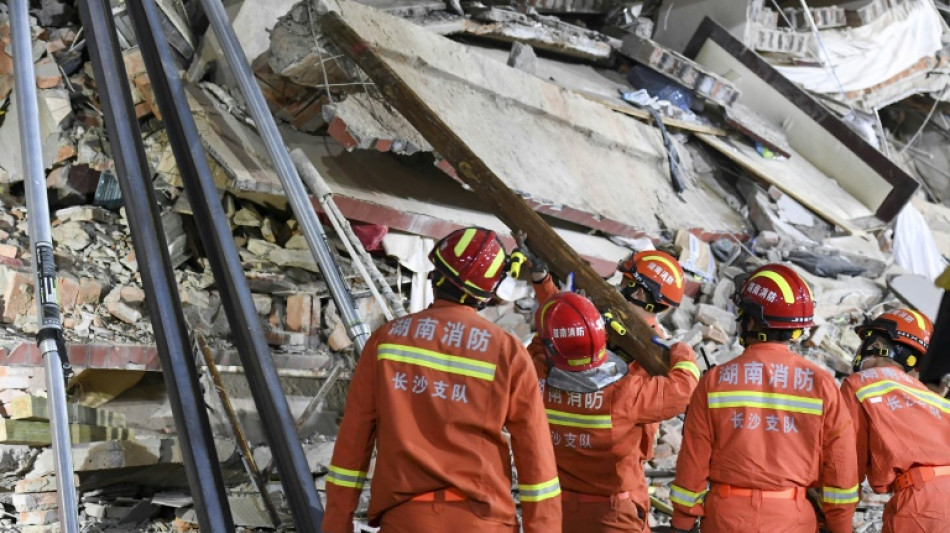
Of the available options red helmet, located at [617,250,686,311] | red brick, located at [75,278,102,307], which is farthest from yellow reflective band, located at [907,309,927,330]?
red brick, located at [75,278,102,307]

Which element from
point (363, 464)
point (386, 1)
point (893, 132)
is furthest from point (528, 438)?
point (893, 132)

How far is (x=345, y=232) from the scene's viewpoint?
18.7 feet

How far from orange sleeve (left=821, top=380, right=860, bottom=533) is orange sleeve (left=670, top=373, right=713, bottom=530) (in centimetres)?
46

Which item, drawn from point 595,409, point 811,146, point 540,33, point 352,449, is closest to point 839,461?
point 595,409

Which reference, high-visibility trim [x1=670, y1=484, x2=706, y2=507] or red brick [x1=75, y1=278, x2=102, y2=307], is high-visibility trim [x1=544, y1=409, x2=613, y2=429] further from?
red brick [x1=75, y1=278, x2=102, y2=307]

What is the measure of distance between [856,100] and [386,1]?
21.6 feet

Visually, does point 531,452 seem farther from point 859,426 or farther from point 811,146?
point 811,146

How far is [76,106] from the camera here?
21.5 feet

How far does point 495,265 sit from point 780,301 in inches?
52.5

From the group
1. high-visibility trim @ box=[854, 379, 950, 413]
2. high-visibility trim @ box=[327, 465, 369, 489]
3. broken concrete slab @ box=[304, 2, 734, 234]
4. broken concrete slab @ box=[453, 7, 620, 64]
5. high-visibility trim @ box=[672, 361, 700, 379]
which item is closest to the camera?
high-visibility trim @ box=[327, 465, 369, 489]

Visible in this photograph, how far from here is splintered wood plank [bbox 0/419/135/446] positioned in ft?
15.0

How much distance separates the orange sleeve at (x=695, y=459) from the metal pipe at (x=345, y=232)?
2.14 meters

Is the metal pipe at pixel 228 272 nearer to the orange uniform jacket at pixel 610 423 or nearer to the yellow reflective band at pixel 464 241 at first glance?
the orange uniform jacket at pixel 610 423

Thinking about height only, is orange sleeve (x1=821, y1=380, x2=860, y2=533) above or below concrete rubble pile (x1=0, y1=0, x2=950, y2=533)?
above
